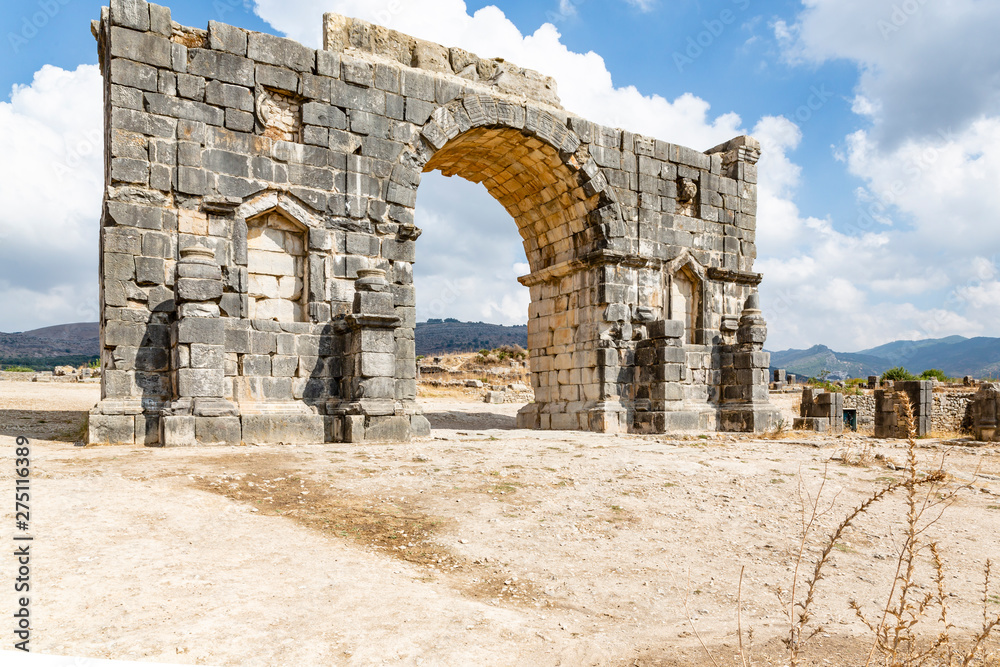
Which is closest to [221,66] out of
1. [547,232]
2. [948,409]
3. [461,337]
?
[547,232]

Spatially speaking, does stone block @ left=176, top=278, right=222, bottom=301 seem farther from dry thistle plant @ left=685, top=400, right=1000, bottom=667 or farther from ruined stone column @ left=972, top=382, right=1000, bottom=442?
ruined stone column @ left=972, top=382, right=1000, bottom=442

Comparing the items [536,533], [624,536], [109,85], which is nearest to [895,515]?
[624,536]

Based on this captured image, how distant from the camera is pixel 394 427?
959cm

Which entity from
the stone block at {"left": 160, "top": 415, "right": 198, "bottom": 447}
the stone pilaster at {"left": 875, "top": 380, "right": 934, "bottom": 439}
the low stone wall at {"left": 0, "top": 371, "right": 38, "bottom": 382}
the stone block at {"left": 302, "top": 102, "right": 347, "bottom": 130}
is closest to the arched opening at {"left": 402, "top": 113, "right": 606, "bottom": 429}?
the stone block at {"left": 302, "top": 102, "right": 347, "bottom": 130}

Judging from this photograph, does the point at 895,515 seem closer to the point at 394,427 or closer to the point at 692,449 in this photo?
the point at 692,449

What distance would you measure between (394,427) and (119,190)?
459cm

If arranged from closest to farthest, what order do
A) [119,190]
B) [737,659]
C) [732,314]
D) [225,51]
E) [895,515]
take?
[737,659] < [895,515] < [119,190] < [225,51] < [732,314]

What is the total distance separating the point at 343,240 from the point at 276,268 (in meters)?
1.02

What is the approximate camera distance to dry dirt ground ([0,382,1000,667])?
11.7ft

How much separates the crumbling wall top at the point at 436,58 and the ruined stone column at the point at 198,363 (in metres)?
4.41

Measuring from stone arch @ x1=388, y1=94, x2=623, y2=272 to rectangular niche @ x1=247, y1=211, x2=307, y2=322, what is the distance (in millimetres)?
1612

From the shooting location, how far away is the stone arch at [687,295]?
13.5m

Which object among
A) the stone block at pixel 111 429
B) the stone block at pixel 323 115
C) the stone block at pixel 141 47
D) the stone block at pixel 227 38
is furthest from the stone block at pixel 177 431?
the stone block at pixel 227 38

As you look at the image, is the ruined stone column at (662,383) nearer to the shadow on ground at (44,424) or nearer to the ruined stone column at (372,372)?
the ruined stone column at (372,372)
